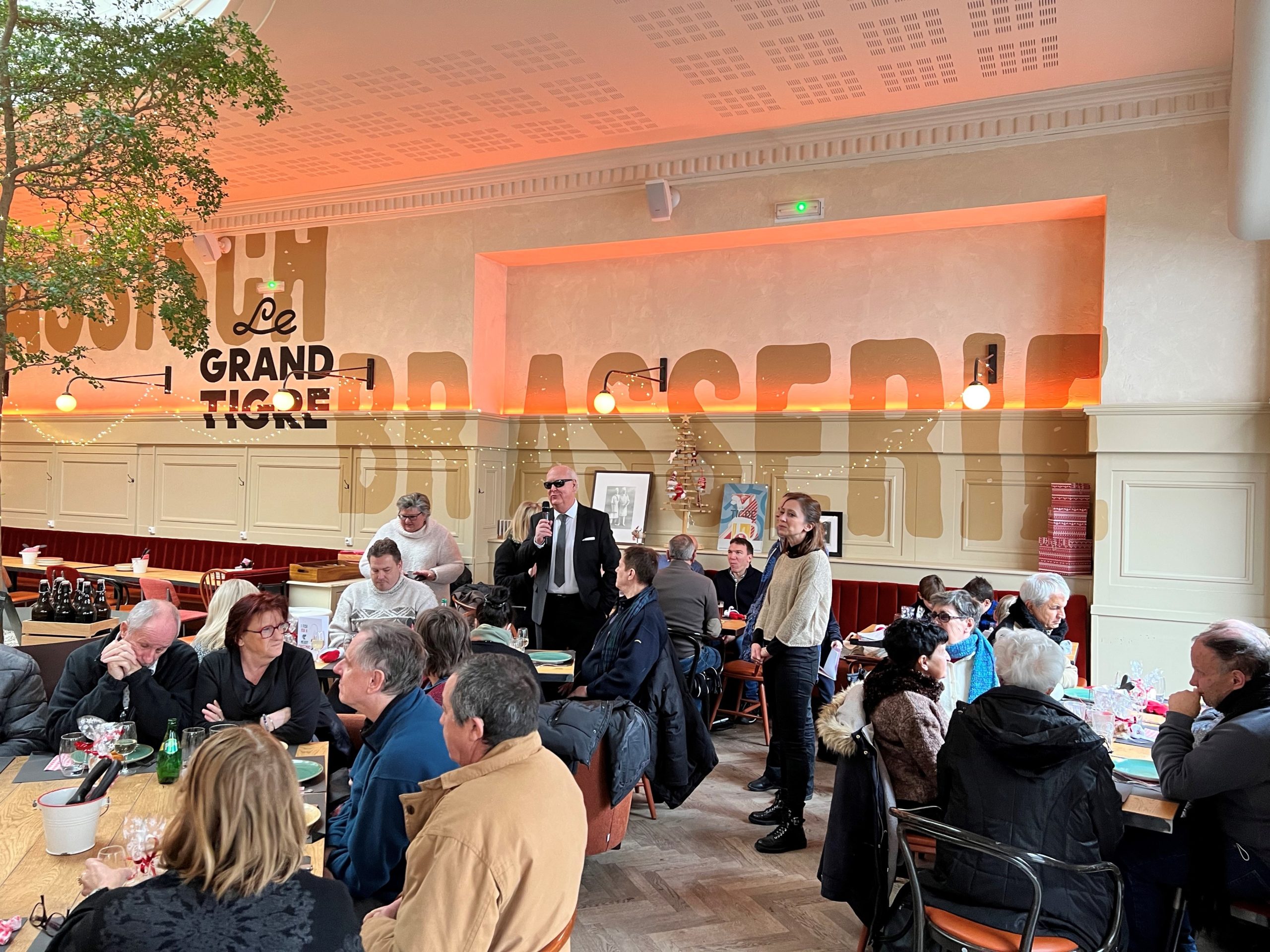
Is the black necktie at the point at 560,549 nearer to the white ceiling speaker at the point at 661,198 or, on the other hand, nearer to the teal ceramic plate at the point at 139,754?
the teal ceramic plate at the point at 139,754

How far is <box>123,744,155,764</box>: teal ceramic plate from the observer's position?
3.09 metres

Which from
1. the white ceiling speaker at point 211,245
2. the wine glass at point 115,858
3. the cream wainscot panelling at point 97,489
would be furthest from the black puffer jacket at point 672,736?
the cream wainscot panelling at point 97,489

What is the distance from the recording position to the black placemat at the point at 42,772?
291 cm

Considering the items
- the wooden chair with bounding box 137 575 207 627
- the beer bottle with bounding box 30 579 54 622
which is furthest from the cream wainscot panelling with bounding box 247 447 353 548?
the beer bottle with bounding box 30 579 54 622

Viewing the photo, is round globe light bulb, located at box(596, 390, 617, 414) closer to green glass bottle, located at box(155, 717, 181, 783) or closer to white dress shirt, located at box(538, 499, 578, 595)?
white dress shirt, located at box(538, 499, 578, 595)

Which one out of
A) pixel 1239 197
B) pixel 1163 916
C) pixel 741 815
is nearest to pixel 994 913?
pixel 1163 916

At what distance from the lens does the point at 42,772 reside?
3004mm

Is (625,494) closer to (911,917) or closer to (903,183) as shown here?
(903,183)

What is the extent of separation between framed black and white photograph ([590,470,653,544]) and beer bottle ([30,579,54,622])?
4.50 metres

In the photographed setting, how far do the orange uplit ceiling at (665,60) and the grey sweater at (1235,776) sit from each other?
179 inches

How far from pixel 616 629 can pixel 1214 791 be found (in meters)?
2.56

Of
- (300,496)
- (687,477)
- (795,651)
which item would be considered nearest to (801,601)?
(795,651)

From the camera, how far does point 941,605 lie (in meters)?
4.38

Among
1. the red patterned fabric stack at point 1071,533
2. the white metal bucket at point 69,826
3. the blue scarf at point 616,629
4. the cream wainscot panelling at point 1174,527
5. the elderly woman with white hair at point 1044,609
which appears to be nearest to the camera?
the white metal bucket at point 69,826
